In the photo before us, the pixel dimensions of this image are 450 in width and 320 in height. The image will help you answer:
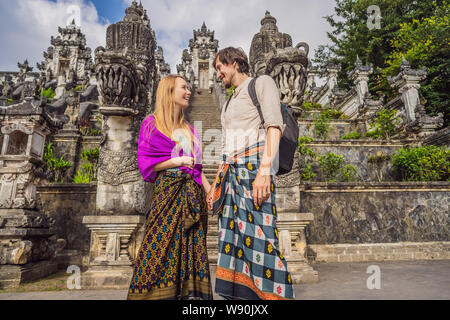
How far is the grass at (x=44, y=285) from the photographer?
3.30 m

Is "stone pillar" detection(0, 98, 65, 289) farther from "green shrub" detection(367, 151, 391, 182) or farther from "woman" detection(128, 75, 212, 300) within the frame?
"green shrub" detection(367, 151, 391, 182)

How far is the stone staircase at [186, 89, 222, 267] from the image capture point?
14.7 ft

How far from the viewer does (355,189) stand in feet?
19.5

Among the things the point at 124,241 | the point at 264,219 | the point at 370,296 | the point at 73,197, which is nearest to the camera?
the point at 264,219

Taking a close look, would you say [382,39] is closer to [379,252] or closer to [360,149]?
[360,149]

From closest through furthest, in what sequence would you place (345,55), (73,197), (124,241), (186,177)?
(186,177) < (124,241) < (73,197) < (345,55)

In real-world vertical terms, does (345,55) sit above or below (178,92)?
above

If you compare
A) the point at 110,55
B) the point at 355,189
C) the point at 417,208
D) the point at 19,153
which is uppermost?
the point at 110,55

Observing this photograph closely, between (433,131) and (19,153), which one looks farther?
(433,131)

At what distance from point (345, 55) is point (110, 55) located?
2302 cm

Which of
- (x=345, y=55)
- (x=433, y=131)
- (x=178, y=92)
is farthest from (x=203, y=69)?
(x=178, y=92)

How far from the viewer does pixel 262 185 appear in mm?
1599

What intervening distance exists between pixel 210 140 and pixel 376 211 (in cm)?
476

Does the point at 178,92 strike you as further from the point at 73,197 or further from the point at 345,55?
the point at 345,55
